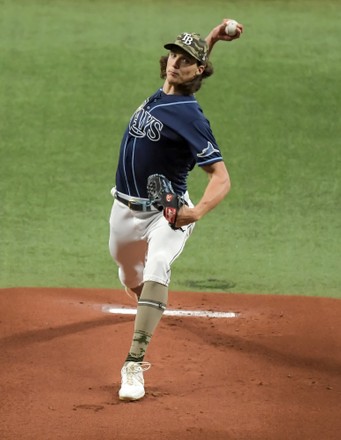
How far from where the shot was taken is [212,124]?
10.0 meters

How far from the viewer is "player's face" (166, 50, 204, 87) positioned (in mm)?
5688

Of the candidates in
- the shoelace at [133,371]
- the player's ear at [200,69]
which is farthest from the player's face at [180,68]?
the shoelace at [133,371]

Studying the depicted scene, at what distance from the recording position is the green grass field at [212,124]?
818 cm

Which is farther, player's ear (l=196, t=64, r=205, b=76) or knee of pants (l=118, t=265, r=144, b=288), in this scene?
knee of pants (l=118, t=265, r=144, b=288)

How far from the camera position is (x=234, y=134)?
997cm

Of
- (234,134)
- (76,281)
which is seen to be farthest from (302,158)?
(76,281)

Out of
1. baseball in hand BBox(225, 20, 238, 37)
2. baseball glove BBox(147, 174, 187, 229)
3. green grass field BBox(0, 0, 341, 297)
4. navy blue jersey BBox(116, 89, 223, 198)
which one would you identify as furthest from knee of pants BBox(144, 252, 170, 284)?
green grass field BBox(0, 0, 341, 297)

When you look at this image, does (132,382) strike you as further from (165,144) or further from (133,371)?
(165,144)

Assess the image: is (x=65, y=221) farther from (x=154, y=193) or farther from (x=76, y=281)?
(x=154, y=193)

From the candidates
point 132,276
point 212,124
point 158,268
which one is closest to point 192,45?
point 158,268

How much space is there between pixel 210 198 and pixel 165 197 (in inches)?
9.7

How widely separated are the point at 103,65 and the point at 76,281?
3771 mm

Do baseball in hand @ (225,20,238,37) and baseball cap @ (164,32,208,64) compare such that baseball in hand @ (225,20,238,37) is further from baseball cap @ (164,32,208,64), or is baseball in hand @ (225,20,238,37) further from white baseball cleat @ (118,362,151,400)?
white baseball cleat @ (118,362,151,400)

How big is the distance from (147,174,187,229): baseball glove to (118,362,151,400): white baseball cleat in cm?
80
